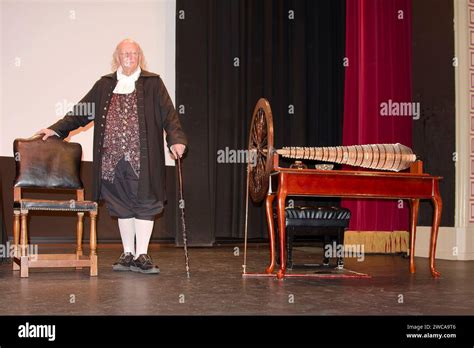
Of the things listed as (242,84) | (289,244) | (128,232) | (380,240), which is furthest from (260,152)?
(242,84)

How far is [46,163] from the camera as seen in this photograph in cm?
412

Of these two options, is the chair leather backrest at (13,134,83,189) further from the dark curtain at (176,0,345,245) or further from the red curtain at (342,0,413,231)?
the red curtain at (342,0,413,231)

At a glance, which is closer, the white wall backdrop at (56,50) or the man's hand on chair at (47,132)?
the man's hand on chair at (47,132)

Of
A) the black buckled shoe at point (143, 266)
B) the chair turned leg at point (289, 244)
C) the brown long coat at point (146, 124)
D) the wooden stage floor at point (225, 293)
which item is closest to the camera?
the wooden stage floor at point (225, 293)

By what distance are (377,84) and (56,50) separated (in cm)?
376

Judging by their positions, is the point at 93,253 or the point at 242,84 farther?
the point at 242,84

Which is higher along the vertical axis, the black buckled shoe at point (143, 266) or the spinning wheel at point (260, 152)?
the spinning wheel at point (260, 152)

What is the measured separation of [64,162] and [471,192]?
405cm

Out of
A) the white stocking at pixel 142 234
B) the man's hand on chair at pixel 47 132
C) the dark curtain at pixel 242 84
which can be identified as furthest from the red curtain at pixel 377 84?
the man's hand on chair at pixel 47 132

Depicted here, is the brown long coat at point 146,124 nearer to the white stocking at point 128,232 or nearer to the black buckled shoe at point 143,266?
the white stocking at point 128,232

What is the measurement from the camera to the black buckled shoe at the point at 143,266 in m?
3.97

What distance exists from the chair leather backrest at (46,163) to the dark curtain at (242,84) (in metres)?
2.70

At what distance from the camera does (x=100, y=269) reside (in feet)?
14.1

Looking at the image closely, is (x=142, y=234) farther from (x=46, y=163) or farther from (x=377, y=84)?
(x=377, y=84)
